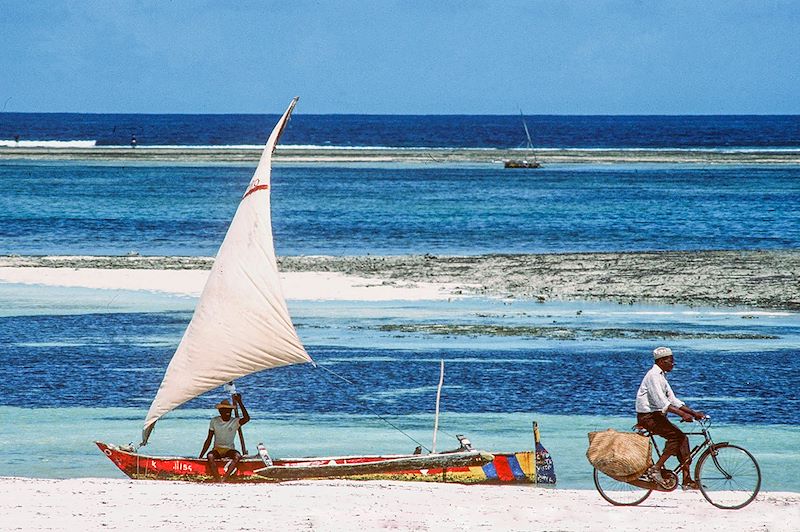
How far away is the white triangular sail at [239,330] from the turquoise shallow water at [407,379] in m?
1.63

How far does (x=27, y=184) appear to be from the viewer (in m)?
80.8

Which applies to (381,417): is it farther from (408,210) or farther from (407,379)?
(408,210)

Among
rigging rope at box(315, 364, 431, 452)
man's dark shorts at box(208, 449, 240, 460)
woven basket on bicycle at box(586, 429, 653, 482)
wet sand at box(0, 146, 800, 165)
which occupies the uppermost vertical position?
wet sand at box(0, 146, 800, 165)

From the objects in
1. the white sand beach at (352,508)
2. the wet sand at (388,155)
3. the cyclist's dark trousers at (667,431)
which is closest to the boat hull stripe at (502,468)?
the white sand beach at (352,508)

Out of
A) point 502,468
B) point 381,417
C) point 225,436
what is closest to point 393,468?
point 502,468

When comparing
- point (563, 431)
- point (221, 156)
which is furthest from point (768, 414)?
point (221, 156)

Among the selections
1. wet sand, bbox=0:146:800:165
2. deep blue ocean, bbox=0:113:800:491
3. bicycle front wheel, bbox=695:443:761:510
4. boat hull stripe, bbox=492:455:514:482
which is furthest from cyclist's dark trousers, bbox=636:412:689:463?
wet sand, bbox=0:146:800:165

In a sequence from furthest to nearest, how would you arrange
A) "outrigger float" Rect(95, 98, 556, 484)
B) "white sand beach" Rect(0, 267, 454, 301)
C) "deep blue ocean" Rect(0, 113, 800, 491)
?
"white sand beach" Rect(0, 267, 454, 301) < "deep blue ocean" Rect(0, 113, 800, 491) < "outrigger float" Rect(95, 98, 556, 484)

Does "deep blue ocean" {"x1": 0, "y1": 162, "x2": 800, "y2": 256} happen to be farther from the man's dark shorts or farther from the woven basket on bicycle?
the woven basket on bicycle

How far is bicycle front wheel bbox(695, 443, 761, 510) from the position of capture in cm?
1417

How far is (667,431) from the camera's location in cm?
1399

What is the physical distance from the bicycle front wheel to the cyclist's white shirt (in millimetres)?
792

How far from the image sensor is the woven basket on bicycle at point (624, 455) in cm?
1401

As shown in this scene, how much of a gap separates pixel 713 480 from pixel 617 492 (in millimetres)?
1064
